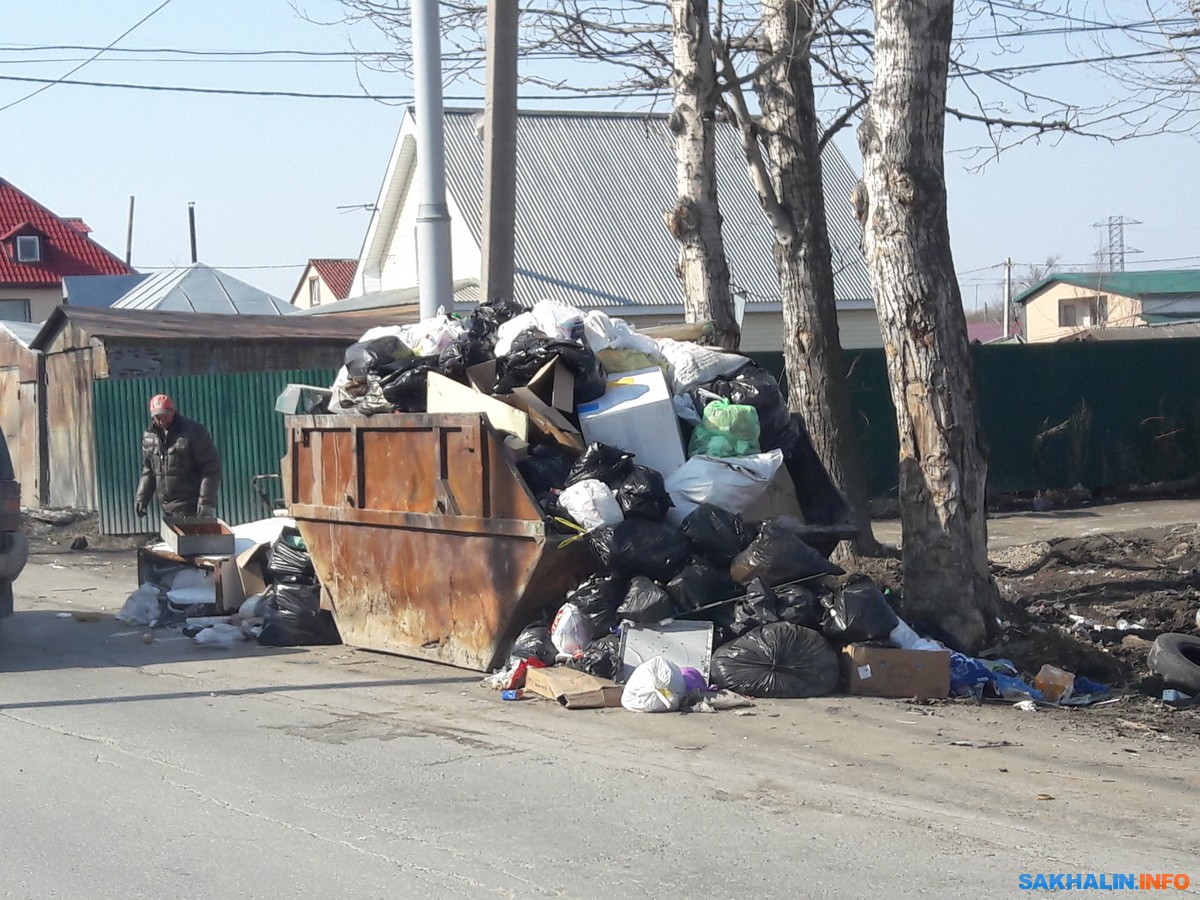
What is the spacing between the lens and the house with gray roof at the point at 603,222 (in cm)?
2670

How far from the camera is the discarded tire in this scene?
732cm

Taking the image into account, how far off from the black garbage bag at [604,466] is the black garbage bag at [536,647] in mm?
846

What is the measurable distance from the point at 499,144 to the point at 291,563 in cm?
373

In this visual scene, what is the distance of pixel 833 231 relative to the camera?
29094 mm

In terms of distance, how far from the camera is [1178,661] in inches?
292

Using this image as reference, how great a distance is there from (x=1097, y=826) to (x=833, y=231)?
2523 centimetres

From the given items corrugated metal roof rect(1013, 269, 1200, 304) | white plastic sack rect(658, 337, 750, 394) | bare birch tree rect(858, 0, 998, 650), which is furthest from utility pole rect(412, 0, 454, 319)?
corrugated metal roof rect(1013, 269, 1200, 304)

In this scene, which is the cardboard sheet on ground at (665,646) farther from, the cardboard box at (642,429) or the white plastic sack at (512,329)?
the white plastic sack at (512,329)

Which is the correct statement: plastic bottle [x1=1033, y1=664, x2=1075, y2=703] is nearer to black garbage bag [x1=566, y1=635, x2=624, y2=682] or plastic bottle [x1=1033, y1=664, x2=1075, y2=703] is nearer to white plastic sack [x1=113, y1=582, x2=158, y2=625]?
black garbage bag [x1=566, y1=635, x2=624, y2=682]

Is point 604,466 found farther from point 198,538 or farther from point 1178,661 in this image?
point 198,538

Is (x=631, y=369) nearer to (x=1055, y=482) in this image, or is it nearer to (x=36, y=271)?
(x=1055, y=482)

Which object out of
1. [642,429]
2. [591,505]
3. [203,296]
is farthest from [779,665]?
[203,296]

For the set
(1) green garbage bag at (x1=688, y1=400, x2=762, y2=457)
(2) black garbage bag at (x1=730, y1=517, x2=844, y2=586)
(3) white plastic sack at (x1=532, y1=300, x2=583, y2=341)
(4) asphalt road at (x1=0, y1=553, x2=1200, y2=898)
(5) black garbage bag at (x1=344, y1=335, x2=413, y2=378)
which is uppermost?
(3) white plastic sack at (x1=532, y1=300, x2=583, y2=341)

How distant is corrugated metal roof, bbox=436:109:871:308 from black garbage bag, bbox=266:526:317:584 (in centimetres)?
1615
